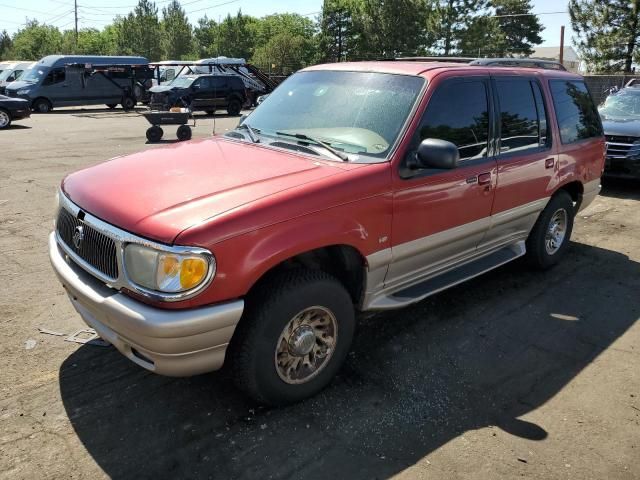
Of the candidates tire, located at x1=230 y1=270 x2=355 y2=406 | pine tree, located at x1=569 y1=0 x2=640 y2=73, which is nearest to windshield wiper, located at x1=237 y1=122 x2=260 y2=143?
tire, located at x1=230 y1=270 x2=355 y2=406

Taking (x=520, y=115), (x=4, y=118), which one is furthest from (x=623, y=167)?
(x=4, y=118)

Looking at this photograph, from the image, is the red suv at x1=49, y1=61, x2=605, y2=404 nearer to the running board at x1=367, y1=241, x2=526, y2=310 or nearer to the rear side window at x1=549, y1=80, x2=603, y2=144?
the running board at x1=367, y1=241, x2=526, y2=310

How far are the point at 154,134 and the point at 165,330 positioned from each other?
13.5 metres

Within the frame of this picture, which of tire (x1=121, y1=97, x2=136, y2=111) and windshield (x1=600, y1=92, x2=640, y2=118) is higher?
tire (x1=121, y1=97, x2=136, y2=111)

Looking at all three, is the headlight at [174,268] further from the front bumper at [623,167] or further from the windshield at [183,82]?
the windshield at [183,82]

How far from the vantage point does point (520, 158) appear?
15.0ft

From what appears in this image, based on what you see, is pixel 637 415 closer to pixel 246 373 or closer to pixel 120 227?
pixel 246 373

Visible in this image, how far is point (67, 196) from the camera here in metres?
3.44

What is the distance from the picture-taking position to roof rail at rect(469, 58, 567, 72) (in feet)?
15.0

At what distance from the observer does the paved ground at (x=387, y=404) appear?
111 inches

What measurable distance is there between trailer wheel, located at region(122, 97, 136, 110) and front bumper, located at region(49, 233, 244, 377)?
27.8 m

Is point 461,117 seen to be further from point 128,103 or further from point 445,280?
point 128,103

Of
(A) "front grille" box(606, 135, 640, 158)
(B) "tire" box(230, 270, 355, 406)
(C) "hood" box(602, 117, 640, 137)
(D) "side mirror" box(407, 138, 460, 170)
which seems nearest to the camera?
(B) "tire" box(230, 270, 355, 406)

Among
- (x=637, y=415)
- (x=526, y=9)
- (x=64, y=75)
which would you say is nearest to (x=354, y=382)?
(x=637, y=415)
